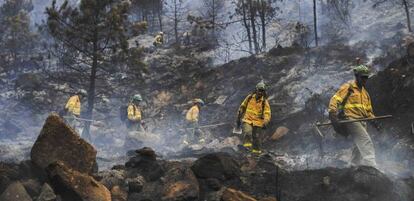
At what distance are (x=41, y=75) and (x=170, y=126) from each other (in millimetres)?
11951

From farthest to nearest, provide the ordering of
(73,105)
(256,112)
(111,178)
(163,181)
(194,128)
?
1. (194,128)
2. (73,105)
3. (256,112)
4. (163,181)
5. (111,178)

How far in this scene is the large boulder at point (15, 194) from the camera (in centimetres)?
625

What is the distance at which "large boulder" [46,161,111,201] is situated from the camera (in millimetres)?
6371

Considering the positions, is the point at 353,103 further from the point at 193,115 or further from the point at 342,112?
the point at 193,115

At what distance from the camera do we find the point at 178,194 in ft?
22.4

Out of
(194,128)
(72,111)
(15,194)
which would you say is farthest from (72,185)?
(194,128)

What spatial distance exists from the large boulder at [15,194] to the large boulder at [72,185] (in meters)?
0.37

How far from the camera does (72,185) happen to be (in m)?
6.38

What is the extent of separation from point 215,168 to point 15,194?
2774 millimetres

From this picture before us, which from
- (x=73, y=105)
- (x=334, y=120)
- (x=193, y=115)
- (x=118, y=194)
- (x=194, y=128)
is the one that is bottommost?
(x=118, y=194)

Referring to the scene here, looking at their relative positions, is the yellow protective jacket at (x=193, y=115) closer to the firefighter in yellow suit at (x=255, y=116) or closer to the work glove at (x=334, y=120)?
the firefighter in yellow suit at (x=255, y=116)

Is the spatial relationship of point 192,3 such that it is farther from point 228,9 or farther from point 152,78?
point 152,78

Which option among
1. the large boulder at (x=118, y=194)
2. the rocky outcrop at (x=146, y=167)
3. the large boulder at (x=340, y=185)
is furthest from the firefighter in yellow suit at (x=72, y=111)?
the large boulder at (x=340, y=185)

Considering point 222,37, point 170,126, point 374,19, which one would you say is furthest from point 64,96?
point 374,19
